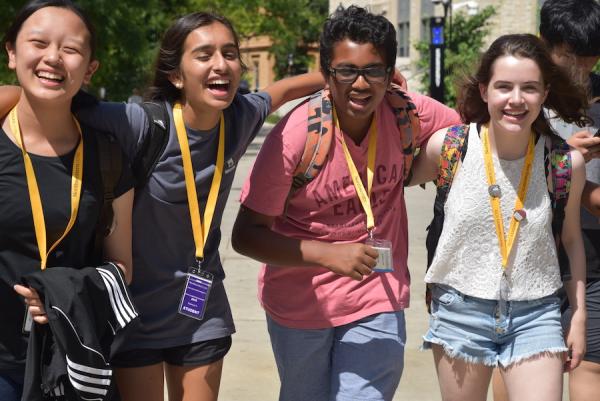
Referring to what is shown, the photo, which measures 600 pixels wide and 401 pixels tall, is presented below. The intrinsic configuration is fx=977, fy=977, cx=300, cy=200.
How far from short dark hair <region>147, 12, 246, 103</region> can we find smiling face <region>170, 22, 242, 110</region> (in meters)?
0.02

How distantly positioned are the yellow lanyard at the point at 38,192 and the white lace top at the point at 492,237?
1.41 m

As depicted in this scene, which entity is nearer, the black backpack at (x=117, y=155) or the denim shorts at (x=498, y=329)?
the black backpack at (x=117, y=155)

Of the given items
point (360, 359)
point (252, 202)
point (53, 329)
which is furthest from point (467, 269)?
point (53, 329)

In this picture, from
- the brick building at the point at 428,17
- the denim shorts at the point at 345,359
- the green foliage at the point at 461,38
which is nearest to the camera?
the denim shorts at the point at 345,359

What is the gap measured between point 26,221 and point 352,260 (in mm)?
1116

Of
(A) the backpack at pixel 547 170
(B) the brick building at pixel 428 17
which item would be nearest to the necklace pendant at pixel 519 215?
(A) the backpack at pixel 547 170

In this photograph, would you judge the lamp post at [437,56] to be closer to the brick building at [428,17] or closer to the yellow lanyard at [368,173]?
the brick building at [428,17]

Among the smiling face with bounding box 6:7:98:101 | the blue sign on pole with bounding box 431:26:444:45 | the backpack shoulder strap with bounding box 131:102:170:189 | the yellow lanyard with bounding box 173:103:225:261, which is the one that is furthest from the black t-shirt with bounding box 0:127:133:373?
the blue sign on pole with bounding box 431:26:444:45

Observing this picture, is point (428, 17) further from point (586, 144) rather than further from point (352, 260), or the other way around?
point (352, 260)

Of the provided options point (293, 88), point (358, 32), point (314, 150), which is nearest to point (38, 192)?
point (314, 150)

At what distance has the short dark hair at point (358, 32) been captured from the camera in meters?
3.61

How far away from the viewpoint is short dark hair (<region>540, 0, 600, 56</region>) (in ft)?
13.7

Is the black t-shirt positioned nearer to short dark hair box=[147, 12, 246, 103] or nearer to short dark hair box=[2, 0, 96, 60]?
short dark hair box=[2, 0, 96, 60]

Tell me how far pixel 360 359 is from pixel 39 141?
1.47 m
